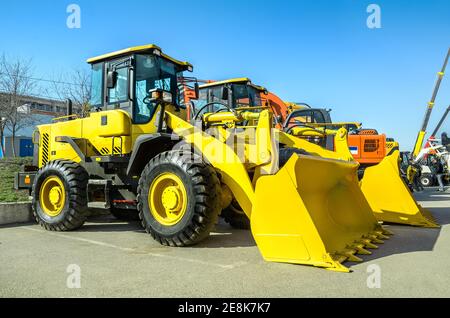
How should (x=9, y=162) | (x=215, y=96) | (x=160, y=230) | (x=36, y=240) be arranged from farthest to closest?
(x=9, y=162) → (x=215, y=96) → (x=36, y=240) → (x=160, y=230)

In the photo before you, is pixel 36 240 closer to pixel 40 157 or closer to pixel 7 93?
pixel 40 157

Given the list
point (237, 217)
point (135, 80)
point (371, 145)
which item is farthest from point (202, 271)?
point (371, 145)

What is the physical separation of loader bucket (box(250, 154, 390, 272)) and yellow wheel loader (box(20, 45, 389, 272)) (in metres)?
0.01

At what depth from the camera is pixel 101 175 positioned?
22.5 feet

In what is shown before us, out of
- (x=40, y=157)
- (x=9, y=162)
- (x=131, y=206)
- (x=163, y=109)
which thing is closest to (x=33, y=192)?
(x=40, y=157)

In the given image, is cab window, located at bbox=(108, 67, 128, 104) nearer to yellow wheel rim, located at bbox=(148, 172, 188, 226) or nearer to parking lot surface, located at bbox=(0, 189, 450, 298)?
yellow wheel rim, located at bbox=(148, 172, 188, 226)

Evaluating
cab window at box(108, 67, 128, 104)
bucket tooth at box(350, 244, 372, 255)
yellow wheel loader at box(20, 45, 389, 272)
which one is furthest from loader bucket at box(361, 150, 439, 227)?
cab window at box(108, 67, 128, 104)

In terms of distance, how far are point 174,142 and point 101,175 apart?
1.70 meters

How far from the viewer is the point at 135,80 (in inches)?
259

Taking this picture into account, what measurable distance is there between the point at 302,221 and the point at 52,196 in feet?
16.0

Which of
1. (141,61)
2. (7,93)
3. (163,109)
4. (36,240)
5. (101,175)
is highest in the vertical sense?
(7,93)

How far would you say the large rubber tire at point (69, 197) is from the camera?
21.6 feet

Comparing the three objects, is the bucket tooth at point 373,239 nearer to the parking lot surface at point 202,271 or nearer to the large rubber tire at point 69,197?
the parking lot surface at point 202,271

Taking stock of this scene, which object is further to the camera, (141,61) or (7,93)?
(7,93)
